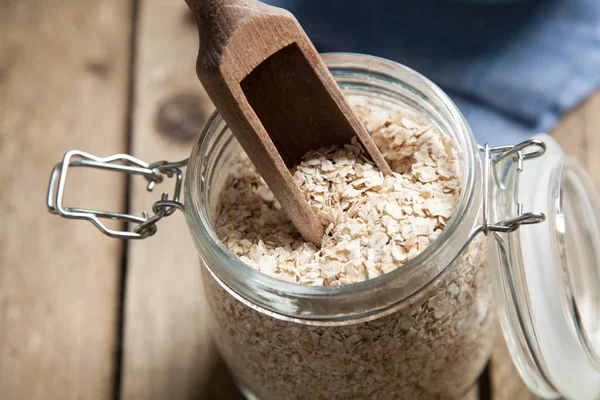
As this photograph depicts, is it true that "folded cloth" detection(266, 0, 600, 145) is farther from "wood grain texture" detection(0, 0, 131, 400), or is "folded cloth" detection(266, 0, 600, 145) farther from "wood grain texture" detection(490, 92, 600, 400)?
"wood grain texture" detection(0, 0, 131, 400)

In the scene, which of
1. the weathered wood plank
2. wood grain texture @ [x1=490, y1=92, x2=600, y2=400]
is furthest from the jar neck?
wood grain texture @ [x1=490, y1=92, x2=600, y2=400]

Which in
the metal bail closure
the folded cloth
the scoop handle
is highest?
the scoop handle

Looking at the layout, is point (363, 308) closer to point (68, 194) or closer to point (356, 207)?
point (356, 207)

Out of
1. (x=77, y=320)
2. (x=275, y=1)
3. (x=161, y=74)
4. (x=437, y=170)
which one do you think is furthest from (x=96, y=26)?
(x=437, y=170)

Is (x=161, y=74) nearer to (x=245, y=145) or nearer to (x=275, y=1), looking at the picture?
(x=275, y=1)

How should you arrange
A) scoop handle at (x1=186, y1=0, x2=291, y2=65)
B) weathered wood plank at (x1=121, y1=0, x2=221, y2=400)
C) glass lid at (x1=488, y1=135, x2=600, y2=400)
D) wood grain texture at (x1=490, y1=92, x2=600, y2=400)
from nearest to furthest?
scoop handle at (x1=186, y1=0, x2=291, y2=65)
glass lid at (x1=488, y1=135, x2=600, y2=400)
weathered wood plank at (x1=121, y1=0, x2=221, y2=400)
wood grain texture at (x1=490, y1=92, x2=600, y2=400)

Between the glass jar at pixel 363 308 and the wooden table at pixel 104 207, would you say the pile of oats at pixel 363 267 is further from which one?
the wooden table at pixel 104 207

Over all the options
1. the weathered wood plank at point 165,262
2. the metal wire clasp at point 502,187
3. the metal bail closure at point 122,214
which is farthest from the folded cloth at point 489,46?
the metal bail closure at point 122,214
